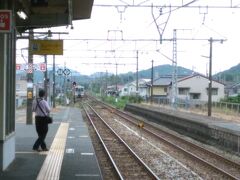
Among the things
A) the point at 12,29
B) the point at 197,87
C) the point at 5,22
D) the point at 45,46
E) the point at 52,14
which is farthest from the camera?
the point at 197,87

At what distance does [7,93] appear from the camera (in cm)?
1202

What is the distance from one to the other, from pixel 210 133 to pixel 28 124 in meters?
8.84

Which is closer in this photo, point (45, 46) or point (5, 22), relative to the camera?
point (5, 22)

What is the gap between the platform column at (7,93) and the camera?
444 inches

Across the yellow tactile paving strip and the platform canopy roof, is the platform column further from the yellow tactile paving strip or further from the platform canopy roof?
the platform canopy roof

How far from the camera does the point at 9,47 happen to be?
39.7 feet

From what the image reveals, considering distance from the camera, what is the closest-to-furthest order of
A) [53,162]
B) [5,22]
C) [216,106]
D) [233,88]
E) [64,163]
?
[5,22] < [53,162] < [64,163] < [216,106] < [233,88]

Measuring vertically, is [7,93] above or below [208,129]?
above

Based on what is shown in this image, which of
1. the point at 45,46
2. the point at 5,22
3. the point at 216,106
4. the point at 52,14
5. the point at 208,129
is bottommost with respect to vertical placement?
the point at 208,129

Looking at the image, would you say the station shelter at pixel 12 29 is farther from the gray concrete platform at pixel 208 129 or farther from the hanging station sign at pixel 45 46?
the gray concrete platform at pixel 208 129

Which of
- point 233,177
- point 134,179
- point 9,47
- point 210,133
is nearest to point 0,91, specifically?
point 9,47

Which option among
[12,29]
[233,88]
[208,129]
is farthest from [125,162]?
[233,88]

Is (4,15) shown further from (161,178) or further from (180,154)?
(180,154)

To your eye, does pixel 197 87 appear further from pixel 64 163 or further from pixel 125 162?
pixel 64 163
